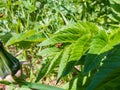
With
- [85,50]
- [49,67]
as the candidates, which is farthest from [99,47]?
[49,67]

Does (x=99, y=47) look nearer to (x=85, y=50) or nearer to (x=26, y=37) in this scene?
(x=85, y=50)

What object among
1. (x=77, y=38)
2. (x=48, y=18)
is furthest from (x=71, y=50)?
(x=48, y=18)

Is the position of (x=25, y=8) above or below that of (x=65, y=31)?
below

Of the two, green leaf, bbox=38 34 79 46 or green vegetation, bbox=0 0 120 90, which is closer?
green vegetation, bbox=0 0 120 90

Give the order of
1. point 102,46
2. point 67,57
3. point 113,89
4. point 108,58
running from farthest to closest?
point 113,89, point 67,57, point 102,46, point 108,58

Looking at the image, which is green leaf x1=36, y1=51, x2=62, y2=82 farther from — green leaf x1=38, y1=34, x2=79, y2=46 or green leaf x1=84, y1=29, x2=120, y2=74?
A: green leaf x1=84, y1=29, x2=120, y2=74

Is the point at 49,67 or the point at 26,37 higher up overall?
the point at 26,37

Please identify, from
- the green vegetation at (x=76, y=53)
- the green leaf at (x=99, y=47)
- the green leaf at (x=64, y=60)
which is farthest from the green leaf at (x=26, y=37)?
the green leaf at (x=99, y=47)

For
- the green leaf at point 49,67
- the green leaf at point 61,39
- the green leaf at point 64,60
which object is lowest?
the green leaf at point 49,67

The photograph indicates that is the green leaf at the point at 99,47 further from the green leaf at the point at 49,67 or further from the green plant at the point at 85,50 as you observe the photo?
the green leaf at the point at 49,67

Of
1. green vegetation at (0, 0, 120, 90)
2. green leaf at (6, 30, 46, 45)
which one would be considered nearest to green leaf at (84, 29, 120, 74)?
green vegetation at (0, 0, 120, 90)

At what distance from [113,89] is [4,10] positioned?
1.35m

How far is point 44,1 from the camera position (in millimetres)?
2574

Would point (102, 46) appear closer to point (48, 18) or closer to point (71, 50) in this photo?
point (71, 50)
